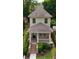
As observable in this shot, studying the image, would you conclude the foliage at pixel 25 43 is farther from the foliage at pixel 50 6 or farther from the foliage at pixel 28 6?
the foliage at pixel 50 6

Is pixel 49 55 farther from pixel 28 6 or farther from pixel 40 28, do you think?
pixel 28 6

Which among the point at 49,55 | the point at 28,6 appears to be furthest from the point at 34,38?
the point at 28,6

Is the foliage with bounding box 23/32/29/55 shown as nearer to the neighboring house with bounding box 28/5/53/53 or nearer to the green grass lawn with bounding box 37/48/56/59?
the neighboring house with bounding box 28/5/53/53

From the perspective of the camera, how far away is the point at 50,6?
231 cm

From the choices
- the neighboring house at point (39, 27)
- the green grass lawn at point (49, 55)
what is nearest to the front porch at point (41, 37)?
the neighboring house at point (39, 27)

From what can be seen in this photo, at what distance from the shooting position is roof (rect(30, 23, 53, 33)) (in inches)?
90.4

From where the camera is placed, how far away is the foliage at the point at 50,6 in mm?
2285

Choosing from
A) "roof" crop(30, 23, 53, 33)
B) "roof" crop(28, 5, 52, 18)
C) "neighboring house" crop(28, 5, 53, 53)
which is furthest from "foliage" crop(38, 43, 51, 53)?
"roof" crop(28, 5, 52, 18)
